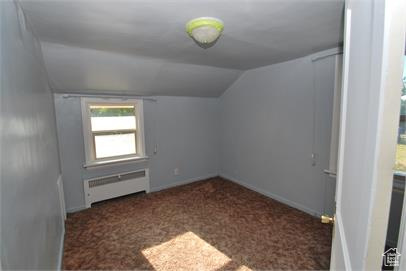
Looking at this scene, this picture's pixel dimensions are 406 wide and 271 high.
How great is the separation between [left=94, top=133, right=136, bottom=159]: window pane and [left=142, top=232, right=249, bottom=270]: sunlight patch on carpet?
70.9 inches

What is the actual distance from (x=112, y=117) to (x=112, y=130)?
0.22m

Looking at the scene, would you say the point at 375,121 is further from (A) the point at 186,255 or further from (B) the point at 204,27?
(A) the point at 186,255

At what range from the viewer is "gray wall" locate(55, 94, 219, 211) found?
2.90 m

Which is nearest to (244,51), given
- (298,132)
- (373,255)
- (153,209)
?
(298,132)

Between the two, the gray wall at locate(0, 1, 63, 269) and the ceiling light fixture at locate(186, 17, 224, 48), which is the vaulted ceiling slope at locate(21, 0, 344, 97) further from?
the gray wall at locate(0, 1, 63, 269)

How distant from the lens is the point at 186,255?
203cm

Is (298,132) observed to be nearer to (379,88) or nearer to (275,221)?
(275,221)

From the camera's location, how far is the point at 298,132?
113 inches

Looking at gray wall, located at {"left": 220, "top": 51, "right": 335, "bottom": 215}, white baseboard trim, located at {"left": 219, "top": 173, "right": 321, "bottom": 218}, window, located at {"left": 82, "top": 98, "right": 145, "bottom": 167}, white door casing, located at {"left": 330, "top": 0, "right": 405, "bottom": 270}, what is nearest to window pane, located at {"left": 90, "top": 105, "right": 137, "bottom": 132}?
window, located at {"left": 82, "top": 98, "right": 145, "bottom": 167}

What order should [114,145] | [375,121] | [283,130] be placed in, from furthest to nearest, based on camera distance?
[114,145], [283,130], [375,121]

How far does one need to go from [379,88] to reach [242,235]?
2.32 m

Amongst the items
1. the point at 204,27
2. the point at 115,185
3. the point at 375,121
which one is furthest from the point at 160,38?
the point at 115,185

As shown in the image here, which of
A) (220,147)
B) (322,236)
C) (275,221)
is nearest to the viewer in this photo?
(322,236)

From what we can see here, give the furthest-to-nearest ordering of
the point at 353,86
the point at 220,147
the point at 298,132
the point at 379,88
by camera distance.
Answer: the point at 220,147
the point at 298,132
the point at 353,86
the point at 379,88
